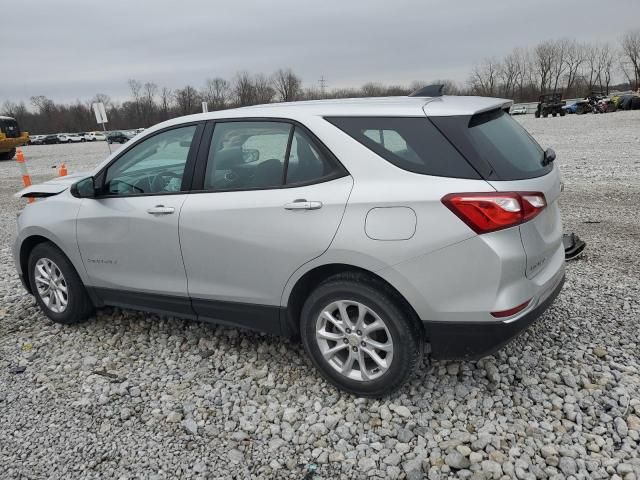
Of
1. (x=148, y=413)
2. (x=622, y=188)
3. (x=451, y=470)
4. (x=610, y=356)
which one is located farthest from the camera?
(x=622, y=188)

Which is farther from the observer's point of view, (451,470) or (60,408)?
(60,408)

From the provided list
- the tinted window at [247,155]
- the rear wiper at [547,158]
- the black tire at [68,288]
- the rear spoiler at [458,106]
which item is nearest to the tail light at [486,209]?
the rear spoiler at [458,106]

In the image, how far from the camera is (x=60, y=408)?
327 cm

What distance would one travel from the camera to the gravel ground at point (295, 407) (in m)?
2.64

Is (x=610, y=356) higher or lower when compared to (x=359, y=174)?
lower

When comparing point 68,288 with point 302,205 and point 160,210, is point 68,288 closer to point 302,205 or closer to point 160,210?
point 160,210

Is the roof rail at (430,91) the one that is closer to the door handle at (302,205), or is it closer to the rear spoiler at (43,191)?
the door handle at (302,205)

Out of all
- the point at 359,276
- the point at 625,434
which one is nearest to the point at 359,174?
the point at 359,276

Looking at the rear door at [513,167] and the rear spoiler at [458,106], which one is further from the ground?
the rear spoiler at [458,106]

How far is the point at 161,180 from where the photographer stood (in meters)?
3.71

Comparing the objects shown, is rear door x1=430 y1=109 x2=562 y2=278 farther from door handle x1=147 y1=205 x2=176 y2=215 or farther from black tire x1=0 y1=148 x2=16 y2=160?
black tire x1=0 y1=148 x2=16 y2=160

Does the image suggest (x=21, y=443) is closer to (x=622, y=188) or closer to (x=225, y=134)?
(x=225, y=134)

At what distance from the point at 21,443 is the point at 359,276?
2184 millimetres

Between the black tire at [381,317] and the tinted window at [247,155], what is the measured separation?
0.74 m
